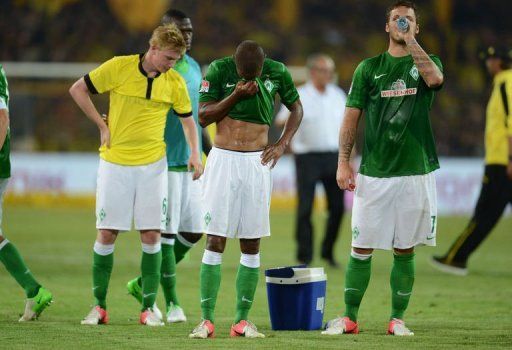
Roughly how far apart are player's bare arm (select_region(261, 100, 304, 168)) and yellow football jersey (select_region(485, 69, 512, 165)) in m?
4.76

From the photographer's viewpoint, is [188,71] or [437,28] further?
[437,28]

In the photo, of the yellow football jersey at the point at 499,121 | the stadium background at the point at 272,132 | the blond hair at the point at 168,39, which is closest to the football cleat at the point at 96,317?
the stadium background at the point at 272,132

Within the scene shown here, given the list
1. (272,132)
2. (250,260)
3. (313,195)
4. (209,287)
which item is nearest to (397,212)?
(250,260)

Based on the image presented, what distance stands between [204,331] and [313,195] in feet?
21.1

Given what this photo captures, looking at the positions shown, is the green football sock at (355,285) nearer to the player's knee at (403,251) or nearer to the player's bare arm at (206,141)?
the player's knee at (403,251)

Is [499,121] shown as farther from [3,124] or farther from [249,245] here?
[3,124]

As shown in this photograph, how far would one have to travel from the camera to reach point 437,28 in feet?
98.7

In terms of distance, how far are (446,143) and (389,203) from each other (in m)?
16.1

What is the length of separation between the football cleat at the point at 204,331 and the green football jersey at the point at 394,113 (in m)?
1.54

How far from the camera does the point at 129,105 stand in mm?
8328

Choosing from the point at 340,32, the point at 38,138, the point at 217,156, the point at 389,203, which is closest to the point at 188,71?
the point at 217,156

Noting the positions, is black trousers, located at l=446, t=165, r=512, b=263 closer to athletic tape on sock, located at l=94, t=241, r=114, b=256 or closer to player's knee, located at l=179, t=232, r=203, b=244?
player's knee, located at l=179, t=232, r=203, b=244

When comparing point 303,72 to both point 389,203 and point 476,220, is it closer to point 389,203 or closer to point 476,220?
point 476,220

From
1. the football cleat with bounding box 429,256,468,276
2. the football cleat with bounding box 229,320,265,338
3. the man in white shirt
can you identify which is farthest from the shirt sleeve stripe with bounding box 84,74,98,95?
the football cleat with bounding box 429,256,468,276
